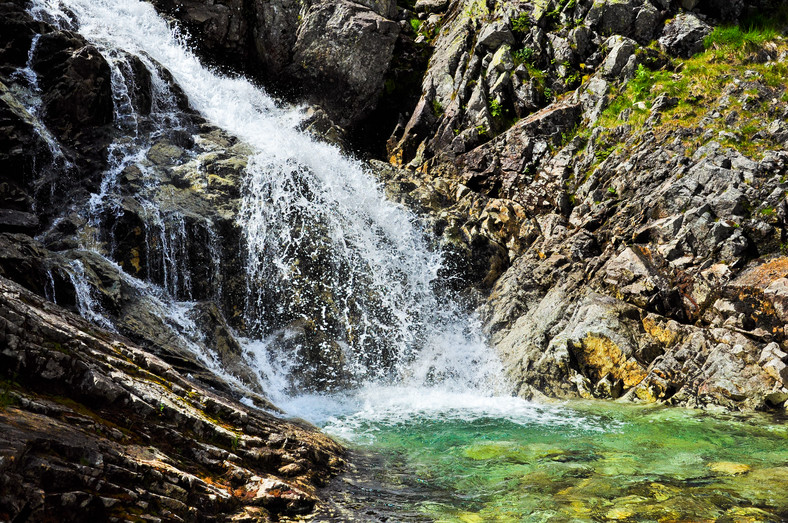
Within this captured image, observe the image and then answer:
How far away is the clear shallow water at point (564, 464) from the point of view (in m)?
6.01

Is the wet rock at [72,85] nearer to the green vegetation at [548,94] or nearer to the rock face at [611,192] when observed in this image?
the rock face at [611,192]

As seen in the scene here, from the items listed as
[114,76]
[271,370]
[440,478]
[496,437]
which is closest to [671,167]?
[496,437]

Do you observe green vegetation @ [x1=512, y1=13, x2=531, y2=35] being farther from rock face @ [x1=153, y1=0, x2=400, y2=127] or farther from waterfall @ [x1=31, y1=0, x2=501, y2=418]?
waterfall @ [x1=31, y1=0, x2=501, y2=418]

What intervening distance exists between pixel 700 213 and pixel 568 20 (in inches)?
458

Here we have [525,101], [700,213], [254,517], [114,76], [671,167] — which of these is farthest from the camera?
[525,101]

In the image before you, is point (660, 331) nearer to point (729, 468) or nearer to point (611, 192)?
point (611, 192)

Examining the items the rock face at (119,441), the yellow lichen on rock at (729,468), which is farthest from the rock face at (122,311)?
the yellow lichen on rock at (729,468)

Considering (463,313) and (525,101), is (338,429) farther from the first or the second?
(525,101)

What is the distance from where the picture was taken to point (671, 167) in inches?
598

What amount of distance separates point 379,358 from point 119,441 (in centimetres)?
1042

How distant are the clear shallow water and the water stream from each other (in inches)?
1.6

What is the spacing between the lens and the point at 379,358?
1548cm

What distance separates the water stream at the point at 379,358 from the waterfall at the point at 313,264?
55mm

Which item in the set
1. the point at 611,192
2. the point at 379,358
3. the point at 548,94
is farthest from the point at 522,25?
the point at 379,358
